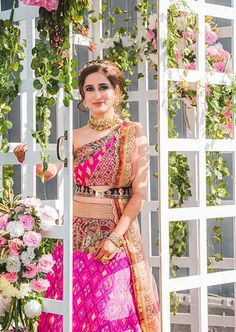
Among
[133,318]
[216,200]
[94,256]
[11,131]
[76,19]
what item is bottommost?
[133,318]

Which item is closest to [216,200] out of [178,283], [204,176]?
[204,176]

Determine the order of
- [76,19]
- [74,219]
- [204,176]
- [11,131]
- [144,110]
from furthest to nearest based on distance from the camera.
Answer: [11,131]
[144,110]
[74,219]
[204,176]
[76,19]

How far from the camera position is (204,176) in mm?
4125

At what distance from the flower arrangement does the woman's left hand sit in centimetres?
30

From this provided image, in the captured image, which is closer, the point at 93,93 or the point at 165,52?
the point at 165,52

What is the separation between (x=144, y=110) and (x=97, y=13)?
2.21 ft

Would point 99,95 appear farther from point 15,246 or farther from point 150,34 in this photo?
point 15,246

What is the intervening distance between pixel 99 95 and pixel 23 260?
3.46ft

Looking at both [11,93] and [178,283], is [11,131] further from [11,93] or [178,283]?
[178,283]

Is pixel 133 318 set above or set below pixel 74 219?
below

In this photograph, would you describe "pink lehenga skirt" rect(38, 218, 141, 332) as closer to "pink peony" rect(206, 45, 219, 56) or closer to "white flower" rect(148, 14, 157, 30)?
"pink peony" rect(206, 45, 219, 56)

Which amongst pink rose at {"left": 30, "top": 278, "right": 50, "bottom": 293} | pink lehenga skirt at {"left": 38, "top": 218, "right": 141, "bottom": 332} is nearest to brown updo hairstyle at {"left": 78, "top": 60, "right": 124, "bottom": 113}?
pink lehenga skirt at {"left": 38, "top": 218, "right": 141, "bottom": 332}

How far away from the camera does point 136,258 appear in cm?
434

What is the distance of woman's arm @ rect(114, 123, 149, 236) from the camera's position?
4254mm
